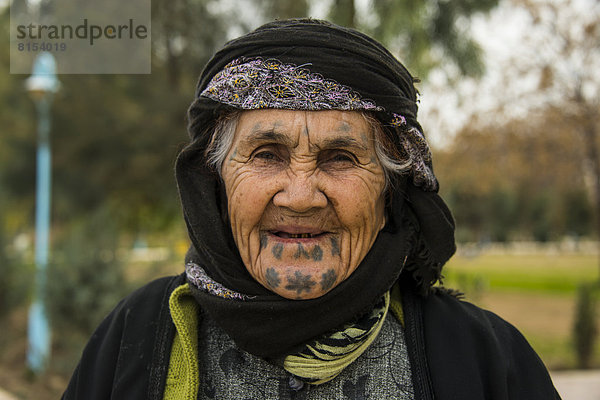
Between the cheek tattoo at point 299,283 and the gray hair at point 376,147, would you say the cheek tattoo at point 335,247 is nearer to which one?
the cheek tattoo at point 299,283

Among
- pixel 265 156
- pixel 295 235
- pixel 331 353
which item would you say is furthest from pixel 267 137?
pixel 331 353

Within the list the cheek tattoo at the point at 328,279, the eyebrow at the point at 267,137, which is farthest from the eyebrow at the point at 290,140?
the cheek tattoo at the point at 328,279

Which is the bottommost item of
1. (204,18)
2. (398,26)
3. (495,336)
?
(495,336)

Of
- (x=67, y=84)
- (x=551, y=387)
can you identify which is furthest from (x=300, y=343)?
(x=67, y=84)

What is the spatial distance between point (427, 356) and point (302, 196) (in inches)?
25.7

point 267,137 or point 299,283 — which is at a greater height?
point 267,137

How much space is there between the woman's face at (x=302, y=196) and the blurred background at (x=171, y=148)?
4592mm

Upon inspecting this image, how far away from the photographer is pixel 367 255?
1.67 metres

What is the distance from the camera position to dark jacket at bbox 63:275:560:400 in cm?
157

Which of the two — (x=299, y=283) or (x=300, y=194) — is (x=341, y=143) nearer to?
(x=300, y=194)

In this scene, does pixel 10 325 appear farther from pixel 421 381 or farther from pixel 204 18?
pixel 421 381

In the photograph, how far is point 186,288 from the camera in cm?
174

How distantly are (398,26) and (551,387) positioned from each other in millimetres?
4839

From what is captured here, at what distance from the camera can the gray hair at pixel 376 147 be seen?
166cm
